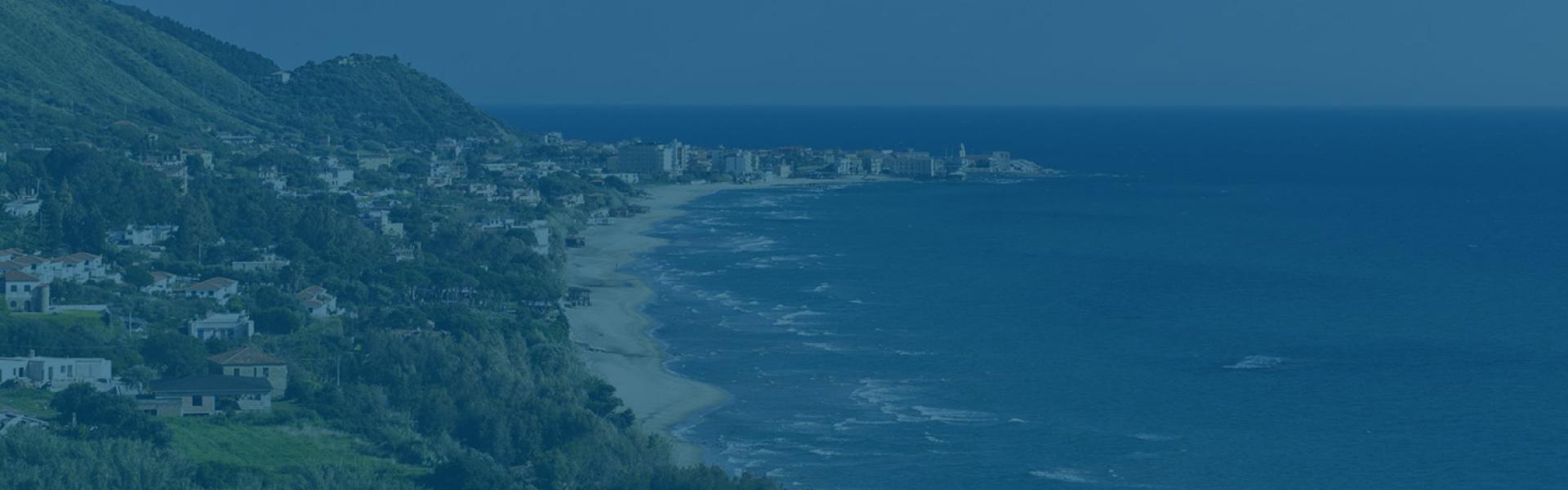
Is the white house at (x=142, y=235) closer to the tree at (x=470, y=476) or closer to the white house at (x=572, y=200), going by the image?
the white house at (x=572, y=200)

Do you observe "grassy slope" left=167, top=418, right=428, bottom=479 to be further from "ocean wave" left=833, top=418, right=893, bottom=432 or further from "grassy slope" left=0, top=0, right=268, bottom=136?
"grassy slope" left=0, top=0, right=268, bottom=136

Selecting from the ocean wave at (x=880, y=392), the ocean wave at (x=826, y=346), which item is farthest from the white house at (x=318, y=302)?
the ocean wave at (x=880, y=392)

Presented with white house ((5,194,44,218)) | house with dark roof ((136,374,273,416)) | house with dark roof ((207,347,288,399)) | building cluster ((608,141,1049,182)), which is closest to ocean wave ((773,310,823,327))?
house with dark roof ((207,347,288,399))

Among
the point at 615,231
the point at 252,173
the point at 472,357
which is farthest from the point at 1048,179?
the point at 472,357

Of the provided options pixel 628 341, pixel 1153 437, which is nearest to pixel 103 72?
pixel 628 341

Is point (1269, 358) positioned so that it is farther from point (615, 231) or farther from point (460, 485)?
point (615, 231)

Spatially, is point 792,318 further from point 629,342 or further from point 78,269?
point 78,269

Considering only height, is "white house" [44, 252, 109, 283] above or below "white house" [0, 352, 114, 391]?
above
